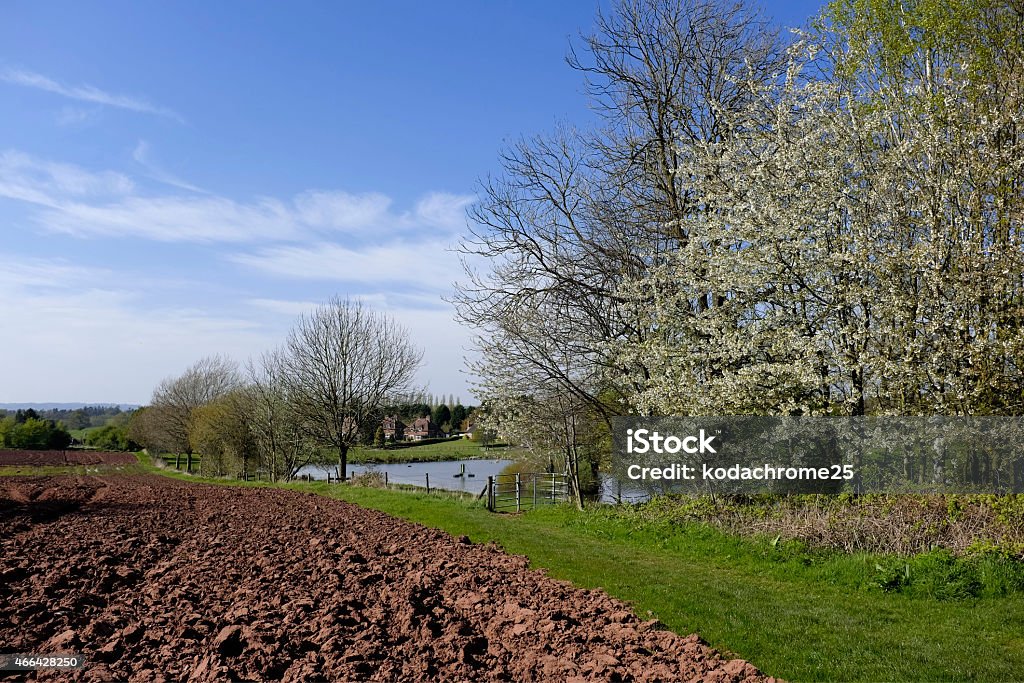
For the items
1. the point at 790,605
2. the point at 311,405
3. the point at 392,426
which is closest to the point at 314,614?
the point at 790,605

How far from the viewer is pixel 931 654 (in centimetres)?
563

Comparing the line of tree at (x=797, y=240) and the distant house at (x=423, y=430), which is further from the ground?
the line of tree at (x=797, y=240)

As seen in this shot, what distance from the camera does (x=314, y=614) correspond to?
605cm

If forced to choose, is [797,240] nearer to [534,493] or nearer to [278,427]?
[534,493]

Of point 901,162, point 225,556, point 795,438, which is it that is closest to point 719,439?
point 795,438

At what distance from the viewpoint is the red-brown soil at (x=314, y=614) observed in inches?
190

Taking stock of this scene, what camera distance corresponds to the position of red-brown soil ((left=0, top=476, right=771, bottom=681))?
4832 mm

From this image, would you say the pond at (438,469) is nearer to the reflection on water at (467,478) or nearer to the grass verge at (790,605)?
the reflection on water at (467,478)

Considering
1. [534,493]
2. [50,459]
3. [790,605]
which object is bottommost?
[50,459]

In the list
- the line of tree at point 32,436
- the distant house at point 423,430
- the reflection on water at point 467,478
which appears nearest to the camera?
the reflection on water at point 467,478

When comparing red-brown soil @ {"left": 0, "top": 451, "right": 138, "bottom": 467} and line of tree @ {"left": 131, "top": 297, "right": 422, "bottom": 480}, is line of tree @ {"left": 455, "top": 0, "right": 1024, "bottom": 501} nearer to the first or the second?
line of tree @ {"left": 131, "top": 297, "right": 422, "bottom": 480}

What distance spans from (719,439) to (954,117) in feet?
21.1

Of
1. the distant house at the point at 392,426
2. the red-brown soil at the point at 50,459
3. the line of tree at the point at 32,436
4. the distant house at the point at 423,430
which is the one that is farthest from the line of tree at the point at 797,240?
the distant house at the point at 423,430

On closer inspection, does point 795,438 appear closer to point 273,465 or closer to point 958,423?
point 958,423
